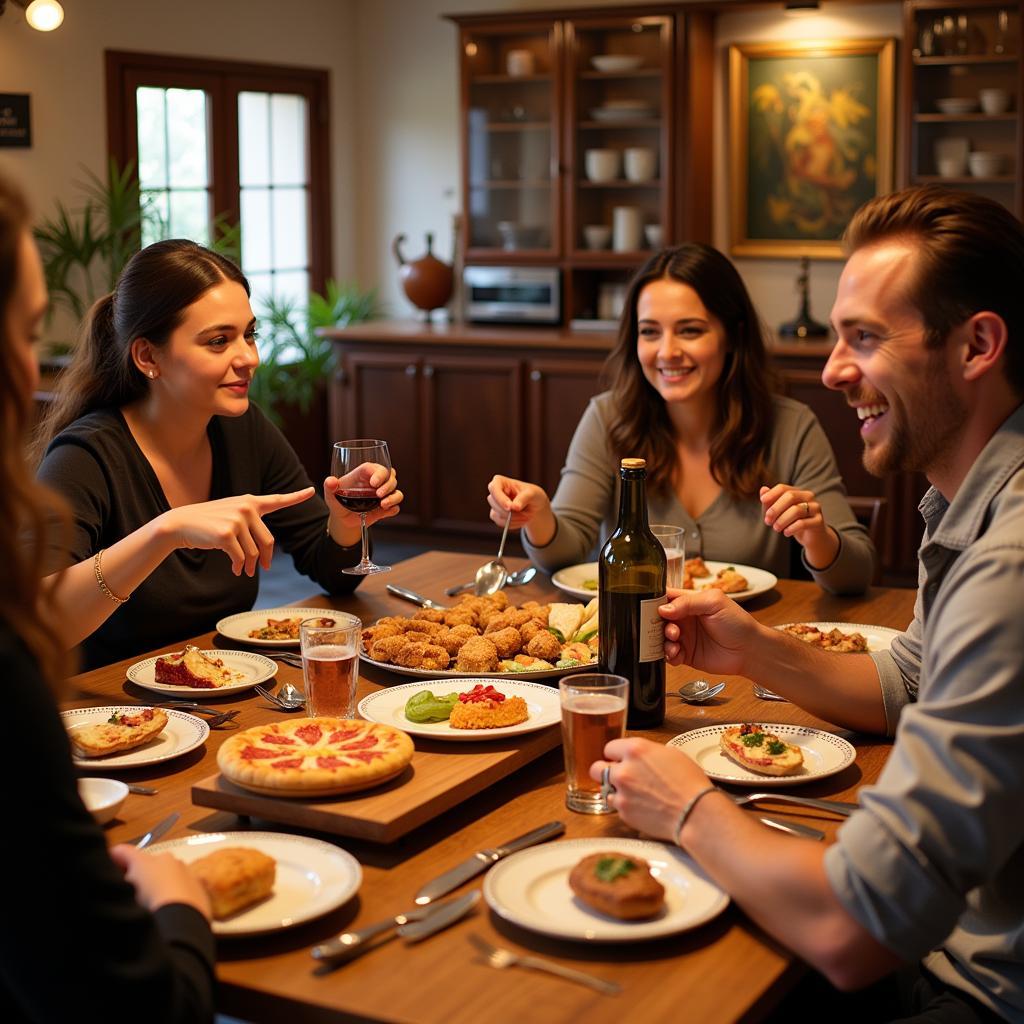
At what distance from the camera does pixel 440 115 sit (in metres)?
7.37

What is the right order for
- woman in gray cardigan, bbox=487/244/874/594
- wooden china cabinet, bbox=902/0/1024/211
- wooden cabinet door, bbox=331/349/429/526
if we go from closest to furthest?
woman in gray cardigan, bbox=487/244/874/594, wooden china cabinet, bbox=902/0/1024/211, wooden cabinet door, bbox=331/349/429/526

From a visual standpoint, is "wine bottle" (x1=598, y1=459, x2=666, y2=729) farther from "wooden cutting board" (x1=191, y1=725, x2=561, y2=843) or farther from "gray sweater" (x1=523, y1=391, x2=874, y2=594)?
"gray sweater" (x1=523, y1=391, x2=874, y2=594)

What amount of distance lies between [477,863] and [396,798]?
12 cm

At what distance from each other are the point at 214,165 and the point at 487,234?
1371mm

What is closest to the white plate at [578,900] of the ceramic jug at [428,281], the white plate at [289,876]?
the white plate at [289,876]

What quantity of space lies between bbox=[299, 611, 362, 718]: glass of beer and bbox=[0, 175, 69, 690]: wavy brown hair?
2.03 feet

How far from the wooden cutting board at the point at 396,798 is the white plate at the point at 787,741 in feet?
0.70

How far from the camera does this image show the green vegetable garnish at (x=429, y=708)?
1781 millimetres

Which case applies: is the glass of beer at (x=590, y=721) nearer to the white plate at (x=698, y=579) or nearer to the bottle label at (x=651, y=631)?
the bottle label at (x=651, y=631)

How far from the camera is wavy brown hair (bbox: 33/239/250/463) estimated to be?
2.60 metres

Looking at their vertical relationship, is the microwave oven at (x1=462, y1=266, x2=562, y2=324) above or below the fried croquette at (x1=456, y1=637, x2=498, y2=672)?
above

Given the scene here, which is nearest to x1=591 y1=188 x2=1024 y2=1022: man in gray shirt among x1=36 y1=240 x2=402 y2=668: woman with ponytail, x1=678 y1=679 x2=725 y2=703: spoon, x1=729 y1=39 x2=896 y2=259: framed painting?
x1=678 y1=679 x2=725 y2=703: spoon

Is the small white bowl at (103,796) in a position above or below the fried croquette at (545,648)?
below

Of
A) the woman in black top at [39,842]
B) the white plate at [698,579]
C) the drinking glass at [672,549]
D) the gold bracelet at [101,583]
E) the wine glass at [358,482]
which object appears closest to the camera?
the woman in black top at [39,842]
